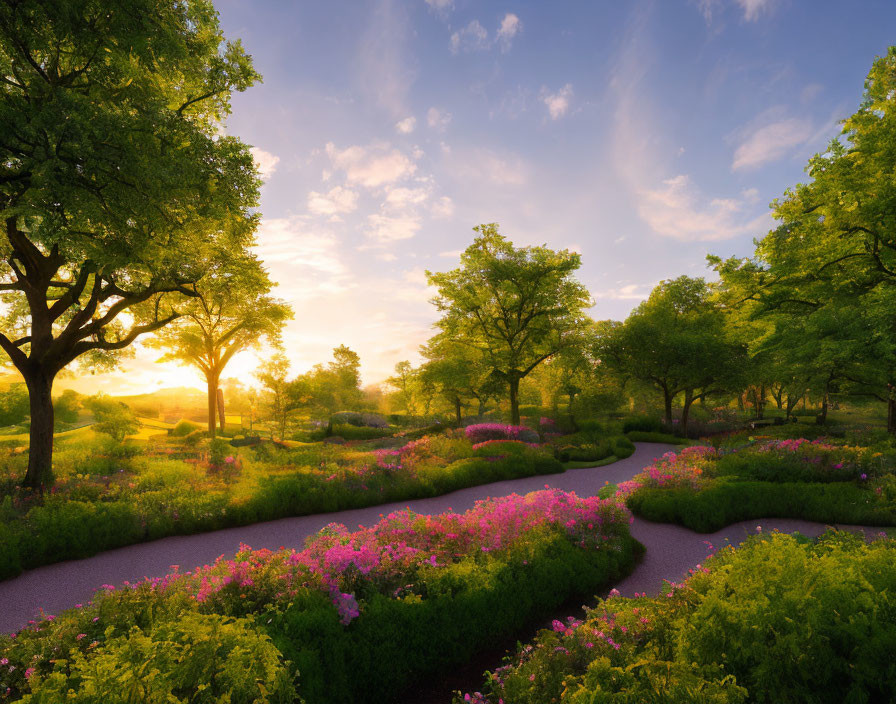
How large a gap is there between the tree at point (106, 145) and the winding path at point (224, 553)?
466 cm

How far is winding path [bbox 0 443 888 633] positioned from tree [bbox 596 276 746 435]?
15.0 metres

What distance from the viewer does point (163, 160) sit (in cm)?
759

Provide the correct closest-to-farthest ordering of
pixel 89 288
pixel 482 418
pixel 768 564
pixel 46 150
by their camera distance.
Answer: pixel 768 564
pixel 46 150
pixel 89 288
pixel 482 418

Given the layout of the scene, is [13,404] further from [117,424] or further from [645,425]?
[645,425]

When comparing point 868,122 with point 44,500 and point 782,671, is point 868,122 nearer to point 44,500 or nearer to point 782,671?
point 782,671

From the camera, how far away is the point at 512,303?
22.5 m

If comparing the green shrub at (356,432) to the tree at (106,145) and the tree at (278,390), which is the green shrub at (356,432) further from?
the tree at (106,145)

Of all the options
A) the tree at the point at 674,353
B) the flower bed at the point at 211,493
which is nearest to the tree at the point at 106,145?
the flower bed at the point at 211,493

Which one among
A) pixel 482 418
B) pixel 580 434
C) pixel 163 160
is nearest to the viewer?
pixel 163 160

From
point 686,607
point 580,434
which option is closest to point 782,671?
point 686,607

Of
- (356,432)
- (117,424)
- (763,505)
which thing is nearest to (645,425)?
(763,505)

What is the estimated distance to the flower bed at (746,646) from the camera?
300 centimetres

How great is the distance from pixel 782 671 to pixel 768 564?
1417 millimetres

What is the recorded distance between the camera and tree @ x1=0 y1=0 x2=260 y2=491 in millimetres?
6895
